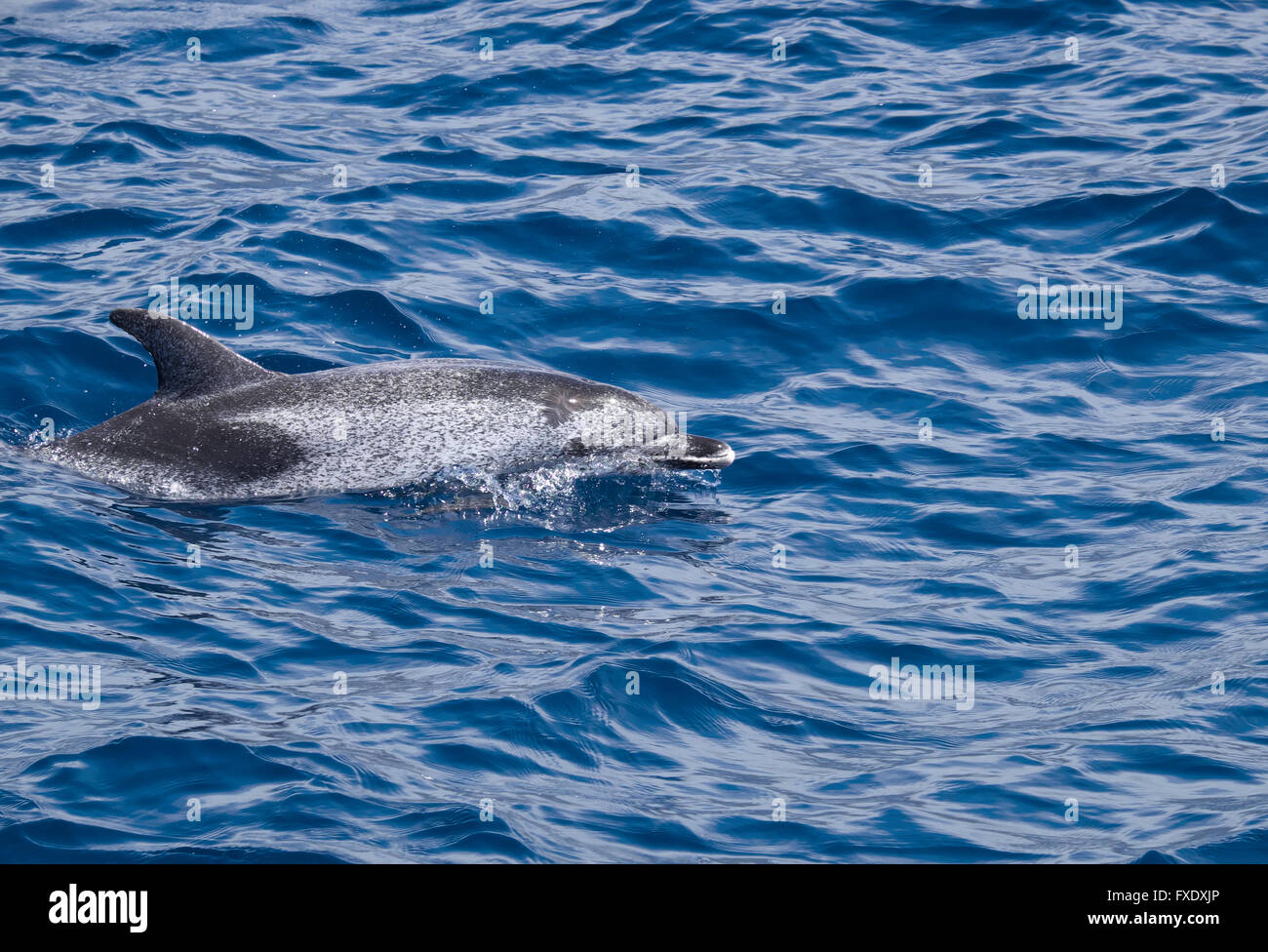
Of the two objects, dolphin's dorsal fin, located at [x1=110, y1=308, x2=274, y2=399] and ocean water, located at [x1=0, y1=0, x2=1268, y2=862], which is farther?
dolphin's dorsal fin, located at [x1=110, y1=308, x2=274, y2=399]

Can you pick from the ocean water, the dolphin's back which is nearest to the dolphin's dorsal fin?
the dolphin's back

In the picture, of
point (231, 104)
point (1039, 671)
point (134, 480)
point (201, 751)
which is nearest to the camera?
point (201, 751)

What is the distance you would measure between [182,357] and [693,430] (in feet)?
14.5

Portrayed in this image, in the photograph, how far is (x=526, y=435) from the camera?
42.5 feet

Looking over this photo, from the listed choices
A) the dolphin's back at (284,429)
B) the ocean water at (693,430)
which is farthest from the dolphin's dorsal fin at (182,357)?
the ocean water at (693,430)

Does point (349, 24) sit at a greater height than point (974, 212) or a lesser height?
greater

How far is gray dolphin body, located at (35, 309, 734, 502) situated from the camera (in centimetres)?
1237

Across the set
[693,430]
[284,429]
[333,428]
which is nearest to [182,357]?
[284,429]

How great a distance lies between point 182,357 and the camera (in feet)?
41.2

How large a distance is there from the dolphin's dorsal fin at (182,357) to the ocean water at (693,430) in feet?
3.52

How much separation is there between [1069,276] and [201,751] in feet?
38.0

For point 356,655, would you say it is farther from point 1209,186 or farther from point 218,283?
point 1209,186

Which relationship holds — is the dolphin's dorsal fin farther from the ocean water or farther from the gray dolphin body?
the ocean water
